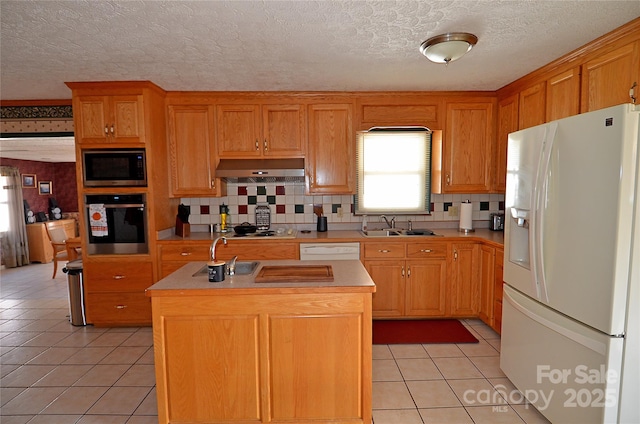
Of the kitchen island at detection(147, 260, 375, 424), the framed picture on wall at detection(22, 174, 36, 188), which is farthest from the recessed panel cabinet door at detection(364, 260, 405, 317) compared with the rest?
the framed picture on wall at detection(22, 174, 36, 188)

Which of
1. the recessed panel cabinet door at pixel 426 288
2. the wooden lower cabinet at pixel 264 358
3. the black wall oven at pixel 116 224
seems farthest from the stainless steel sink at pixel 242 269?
the recessed panel cabinet door at pixel 426 288

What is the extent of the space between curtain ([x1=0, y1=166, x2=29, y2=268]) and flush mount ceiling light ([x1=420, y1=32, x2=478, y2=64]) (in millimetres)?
7705

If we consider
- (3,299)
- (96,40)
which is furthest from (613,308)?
(3,299)

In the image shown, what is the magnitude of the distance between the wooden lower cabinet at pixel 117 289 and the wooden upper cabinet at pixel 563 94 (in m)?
3.87

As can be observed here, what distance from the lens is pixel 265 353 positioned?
177cm

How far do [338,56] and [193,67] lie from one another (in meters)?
1.20

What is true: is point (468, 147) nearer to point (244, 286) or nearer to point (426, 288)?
point (426, 288)

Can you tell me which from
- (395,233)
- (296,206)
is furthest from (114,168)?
(395,233)

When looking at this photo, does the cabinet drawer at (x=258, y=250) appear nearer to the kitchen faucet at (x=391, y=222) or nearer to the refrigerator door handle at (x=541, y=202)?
the kitchen faucet at (x=391, y=222)

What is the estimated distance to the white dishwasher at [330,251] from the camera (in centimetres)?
331

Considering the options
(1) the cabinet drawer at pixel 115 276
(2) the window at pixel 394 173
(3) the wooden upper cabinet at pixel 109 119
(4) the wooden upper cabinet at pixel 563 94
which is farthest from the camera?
(2) the window at pixel 394 173

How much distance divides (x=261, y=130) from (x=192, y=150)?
2.50 ft

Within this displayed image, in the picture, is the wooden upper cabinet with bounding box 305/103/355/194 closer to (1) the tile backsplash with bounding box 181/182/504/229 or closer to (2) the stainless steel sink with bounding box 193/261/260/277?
(1) the tile backsplash with bounding box 181/182/504/229

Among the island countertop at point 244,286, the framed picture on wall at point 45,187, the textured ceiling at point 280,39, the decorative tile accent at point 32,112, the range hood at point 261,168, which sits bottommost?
the island countertop at point 244,286
